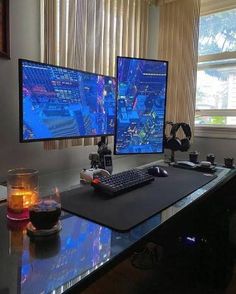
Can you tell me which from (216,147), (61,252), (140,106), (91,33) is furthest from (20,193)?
(216,147)

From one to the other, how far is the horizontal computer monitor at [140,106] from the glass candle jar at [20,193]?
0.68 metres

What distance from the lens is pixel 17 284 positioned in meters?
0.49

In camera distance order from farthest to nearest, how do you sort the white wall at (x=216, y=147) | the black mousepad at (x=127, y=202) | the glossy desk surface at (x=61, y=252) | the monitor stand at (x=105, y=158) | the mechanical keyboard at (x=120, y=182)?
the white wall at (x=216, y=147) < the monitor stand at (x=105, y=158) < the mechanical keyboard at (x=120, y=182) < the black mousepad at (x=127, y=202) < the glossy desk surface at (x=61, y=252)

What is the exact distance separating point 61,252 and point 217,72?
2.05 m

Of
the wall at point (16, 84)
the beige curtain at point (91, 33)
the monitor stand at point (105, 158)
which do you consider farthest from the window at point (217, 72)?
the wall at point (16, 84)

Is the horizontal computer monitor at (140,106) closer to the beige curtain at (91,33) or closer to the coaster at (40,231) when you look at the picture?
the beige curtain at (91,33)

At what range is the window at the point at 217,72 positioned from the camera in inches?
83.4

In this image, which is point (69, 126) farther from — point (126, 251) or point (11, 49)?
point (126, 251)

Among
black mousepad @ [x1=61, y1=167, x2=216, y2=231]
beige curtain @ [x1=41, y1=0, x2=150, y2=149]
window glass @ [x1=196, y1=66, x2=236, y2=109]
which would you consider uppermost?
beige curtain @ [x1=41, y1=0, x2=150, y2=149]

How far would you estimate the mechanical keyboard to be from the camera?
40.5 inches

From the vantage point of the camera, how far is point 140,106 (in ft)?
5.14

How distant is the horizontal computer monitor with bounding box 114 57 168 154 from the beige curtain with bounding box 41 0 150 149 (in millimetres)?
337

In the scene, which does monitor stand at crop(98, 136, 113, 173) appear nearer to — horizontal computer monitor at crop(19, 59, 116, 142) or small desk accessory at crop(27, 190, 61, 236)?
horizontal computer monitor at crop(19, 59, 116, 142)

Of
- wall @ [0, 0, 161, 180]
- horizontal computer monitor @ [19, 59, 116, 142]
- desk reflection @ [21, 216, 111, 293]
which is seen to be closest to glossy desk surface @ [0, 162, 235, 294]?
desk reflection @ [21, 216, 111, 293]
